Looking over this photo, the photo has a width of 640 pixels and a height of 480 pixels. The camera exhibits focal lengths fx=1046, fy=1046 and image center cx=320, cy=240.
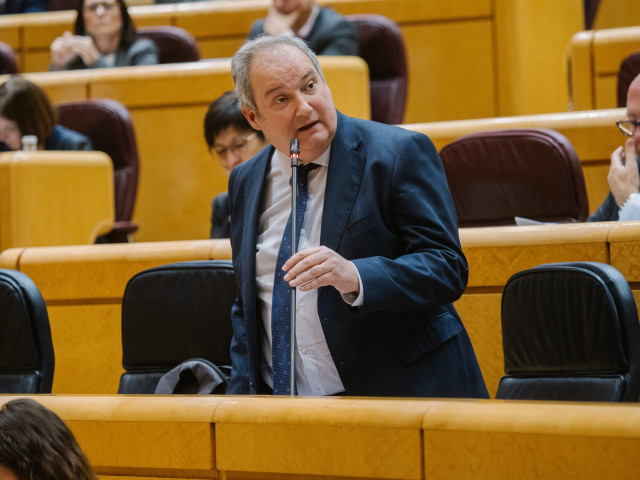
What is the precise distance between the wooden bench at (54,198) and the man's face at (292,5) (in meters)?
0.43

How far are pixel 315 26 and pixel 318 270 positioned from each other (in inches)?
47.0

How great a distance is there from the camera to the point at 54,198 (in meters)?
1.52

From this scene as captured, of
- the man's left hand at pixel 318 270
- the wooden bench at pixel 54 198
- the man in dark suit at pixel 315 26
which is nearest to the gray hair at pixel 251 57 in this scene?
the man's left hand at pixel 318 270

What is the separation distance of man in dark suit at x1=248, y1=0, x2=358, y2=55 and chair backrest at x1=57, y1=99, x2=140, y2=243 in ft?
1.00

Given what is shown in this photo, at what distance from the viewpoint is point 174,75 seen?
1.72 metres

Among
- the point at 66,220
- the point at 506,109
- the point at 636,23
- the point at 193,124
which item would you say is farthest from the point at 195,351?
the point at 636,23

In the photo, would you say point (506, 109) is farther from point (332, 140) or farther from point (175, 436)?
point (175, 436)

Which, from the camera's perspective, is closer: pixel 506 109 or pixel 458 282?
pixel 458 282

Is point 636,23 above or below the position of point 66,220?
above

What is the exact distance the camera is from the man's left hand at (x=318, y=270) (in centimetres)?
67

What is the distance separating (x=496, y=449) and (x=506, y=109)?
4.93 ft

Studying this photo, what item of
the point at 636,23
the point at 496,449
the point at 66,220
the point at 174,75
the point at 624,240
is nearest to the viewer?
the point at 496,449

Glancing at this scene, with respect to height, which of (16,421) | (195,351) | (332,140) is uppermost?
(332,140)

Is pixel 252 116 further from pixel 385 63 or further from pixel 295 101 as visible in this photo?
pixel 385 63
